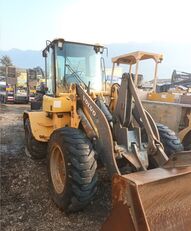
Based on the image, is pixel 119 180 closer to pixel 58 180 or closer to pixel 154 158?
pixel 154 158

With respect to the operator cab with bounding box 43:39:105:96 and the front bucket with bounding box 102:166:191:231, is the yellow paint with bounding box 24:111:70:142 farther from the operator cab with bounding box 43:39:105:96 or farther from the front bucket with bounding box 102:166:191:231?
the front bucket with bounding box 102:166:191:231

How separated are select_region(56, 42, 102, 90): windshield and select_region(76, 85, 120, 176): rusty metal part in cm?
122

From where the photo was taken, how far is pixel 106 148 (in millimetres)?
3479

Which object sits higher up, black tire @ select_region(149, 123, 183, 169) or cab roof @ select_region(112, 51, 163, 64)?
cab roof @ select_region(112, 51, 163, 64)

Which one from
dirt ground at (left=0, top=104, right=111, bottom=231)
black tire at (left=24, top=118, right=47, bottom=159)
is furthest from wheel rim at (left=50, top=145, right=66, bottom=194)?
black tire at (left=24, top=118, right=47, bottom=159)

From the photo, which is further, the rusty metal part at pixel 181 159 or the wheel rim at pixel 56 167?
the wheel rim at pixel 56 167

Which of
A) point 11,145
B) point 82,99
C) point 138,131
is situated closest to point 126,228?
point 138,131

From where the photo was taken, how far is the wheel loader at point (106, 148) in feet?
8.42

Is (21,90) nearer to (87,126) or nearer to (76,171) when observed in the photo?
(87,126)

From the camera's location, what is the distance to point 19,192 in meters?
4.21

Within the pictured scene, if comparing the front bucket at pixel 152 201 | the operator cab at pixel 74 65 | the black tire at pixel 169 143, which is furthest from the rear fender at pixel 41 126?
the front bucket at pixel 152 201

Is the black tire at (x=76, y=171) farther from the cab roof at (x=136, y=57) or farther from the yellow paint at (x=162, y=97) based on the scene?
the cab roof at (x=136, y=57)

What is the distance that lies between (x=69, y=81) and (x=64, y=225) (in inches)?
99.4

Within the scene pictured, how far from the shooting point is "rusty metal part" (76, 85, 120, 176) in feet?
11.1
